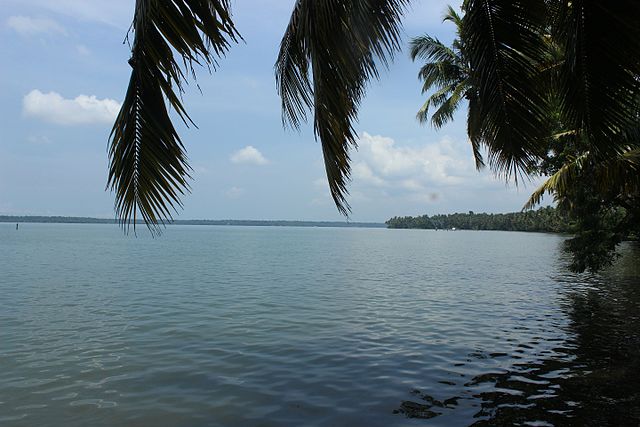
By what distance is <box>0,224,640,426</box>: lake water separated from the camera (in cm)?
840

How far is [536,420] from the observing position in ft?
25.7

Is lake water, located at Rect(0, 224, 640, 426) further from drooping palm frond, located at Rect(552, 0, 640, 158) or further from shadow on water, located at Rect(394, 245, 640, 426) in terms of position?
drooping palm frond, located at Rect(552, 0, 640, 158)

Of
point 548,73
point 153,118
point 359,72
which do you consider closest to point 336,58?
point 359,72

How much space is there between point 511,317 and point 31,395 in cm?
1462

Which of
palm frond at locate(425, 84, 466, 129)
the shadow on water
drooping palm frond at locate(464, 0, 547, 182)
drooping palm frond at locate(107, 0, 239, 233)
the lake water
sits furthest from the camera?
palm frond at locate(425, 84, 466, 129)

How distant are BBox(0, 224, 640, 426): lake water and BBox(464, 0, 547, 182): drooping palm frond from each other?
4947 millimetres

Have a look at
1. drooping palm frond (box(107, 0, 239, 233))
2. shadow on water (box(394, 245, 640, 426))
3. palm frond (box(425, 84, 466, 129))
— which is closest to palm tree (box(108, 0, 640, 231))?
drooping palm frond (box(107, 0, 239, 233))

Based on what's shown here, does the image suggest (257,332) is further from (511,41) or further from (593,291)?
(593,291)

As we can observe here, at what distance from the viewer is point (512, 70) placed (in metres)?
4.91

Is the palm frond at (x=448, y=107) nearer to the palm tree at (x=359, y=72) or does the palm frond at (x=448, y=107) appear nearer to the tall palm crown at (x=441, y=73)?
the tall palm crown at (x=441, y=73)

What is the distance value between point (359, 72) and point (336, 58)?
0.27 meters

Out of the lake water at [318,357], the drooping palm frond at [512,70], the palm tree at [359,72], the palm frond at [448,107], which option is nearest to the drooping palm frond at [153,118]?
the palm tree at [359,72]

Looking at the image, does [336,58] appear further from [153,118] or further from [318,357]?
[318,357]

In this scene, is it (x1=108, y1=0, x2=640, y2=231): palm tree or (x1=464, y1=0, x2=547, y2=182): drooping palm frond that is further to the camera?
(x1=464, y1=0, x2=547, y2=182): drooping palm frond
